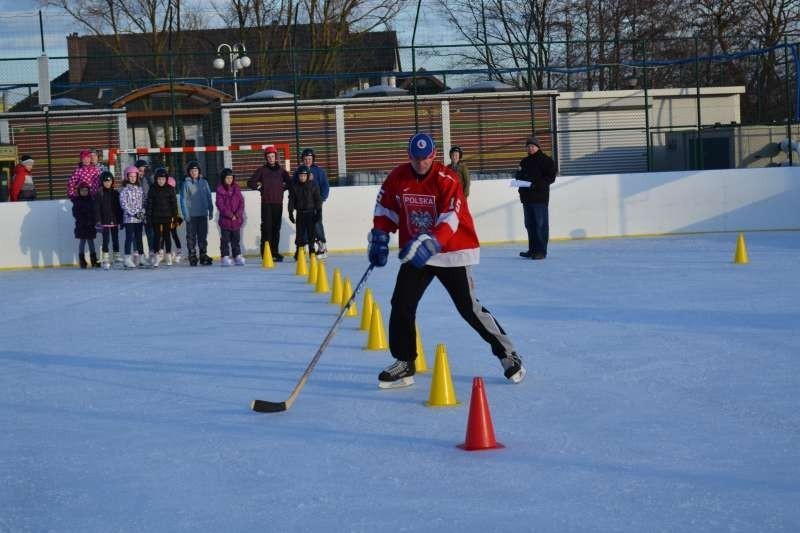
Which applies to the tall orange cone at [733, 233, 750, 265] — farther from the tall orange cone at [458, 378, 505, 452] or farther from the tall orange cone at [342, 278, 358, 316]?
the tall orange cone at [458, 378, 505, 452]

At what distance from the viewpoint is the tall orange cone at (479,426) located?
5.60 metres

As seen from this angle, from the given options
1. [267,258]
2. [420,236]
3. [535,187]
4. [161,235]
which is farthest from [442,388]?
[161,235]

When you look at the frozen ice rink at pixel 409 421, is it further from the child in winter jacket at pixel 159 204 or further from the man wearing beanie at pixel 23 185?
the man wearing beanie at pixel 23 185

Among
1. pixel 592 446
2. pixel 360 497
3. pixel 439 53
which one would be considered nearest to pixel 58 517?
pixel 360 497

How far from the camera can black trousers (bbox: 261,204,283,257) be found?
57.6ft

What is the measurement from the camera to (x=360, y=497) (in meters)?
4.91

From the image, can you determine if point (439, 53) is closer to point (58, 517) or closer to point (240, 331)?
point (240, 331)

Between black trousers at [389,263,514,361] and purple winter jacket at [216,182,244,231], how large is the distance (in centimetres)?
1042

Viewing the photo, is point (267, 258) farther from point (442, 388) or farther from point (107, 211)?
point (442, 388)

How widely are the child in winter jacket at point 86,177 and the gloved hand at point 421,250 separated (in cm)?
1161

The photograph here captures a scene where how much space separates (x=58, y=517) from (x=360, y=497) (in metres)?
1.19

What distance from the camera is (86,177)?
17.6 meters

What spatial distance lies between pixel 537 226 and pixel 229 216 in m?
4.43

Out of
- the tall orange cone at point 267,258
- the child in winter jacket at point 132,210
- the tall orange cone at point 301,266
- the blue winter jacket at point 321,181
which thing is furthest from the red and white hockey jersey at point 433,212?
the blue winter jacket at point 321,181
